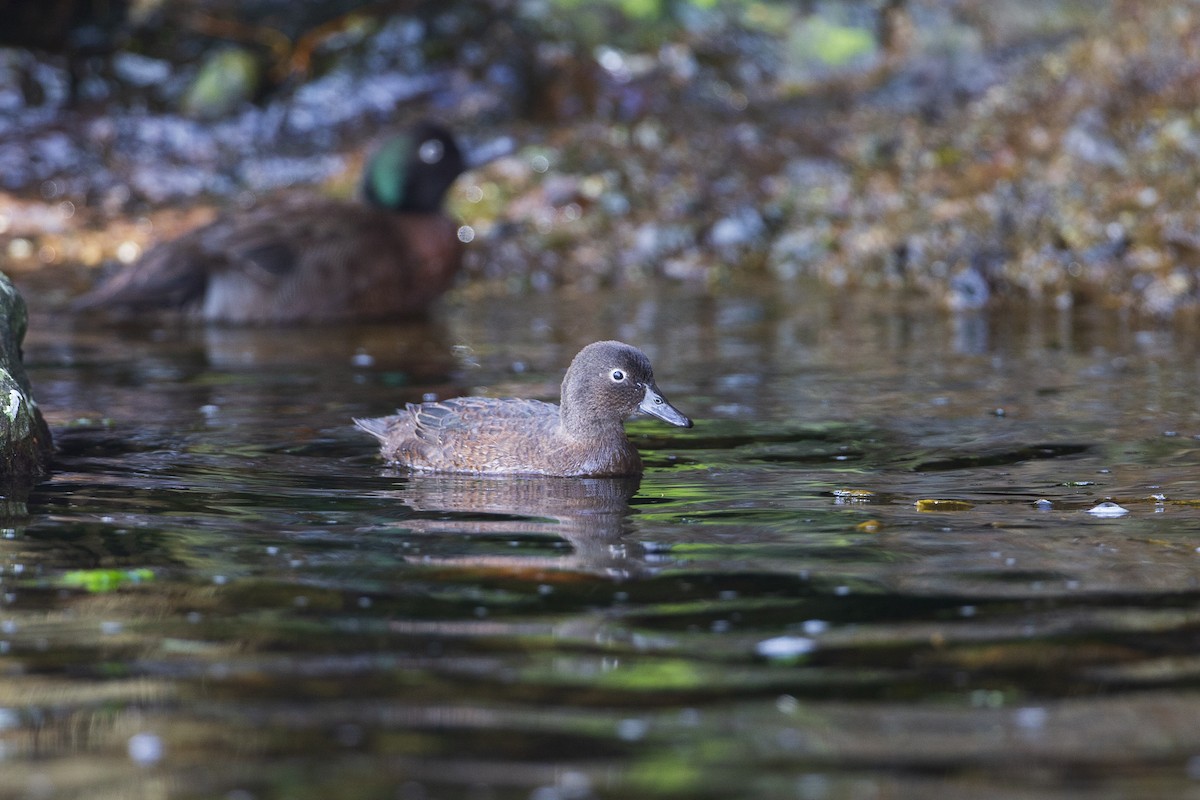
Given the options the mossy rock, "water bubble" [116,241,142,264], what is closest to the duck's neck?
the mossy rock

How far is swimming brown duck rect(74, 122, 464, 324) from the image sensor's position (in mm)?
12641

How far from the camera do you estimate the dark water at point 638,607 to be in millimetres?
3641

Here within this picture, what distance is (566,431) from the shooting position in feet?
23.3

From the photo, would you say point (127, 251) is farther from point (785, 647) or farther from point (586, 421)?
point (785, 647)

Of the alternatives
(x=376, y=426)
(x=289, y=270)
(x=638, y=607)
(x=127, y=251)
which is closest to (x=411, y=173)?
(x=289, y=270)

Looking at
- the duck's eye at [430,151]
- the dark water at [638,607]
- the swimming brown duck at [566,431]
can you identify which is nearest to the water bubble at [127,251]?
the duck's eye at [430,151]

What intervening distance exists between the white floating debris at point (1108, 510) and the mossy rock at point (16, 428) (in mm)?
4181

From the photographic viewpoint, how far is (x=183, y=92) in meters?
17.2

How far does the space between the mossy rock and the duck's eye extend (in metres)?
6.32

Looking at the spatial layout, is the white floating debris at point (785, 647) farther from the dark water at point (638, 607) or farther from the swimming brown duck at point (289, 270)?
the swimming brown duck at point (289, 270)

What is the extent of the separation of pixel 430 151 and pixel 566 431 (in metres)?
6.96

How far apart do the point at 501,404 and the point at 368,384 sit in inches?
93.0

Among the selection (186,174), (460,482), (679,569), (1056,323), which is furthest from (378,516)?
(186,174)

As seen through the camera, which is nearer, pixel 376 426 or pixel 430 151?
pixel 376 426
